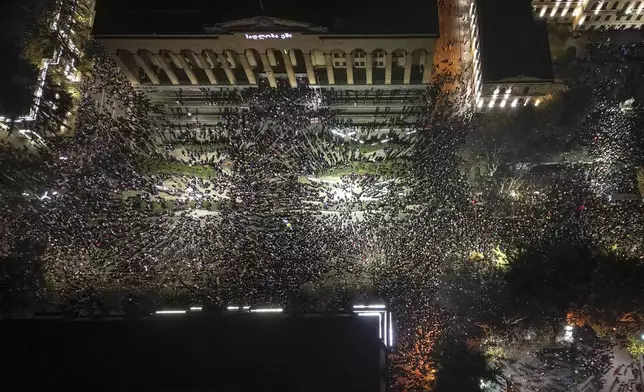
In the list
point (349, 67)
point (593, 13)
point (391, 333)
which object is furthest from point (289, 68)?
point (593, 13)

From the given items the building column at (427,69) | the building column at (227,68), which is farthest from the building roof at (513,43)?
the building column at (227,68)

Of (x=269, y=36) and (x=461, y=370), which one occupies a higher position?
(x=269, y=36)

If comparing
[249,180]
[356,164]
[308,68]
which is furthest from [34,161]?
[356,164]

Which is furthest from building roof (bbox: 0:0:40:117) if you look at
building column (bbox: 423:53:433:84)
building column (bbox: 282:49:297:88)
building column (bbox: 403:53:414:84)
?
building column (bbox: 423:53:433:84)

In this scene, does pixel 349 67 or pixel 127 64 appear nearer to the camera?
pixel 349 67

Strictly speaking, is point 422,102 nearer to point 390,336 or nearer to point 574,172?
point 574,172

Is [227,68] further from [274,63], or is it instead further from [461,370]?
[461,370]
